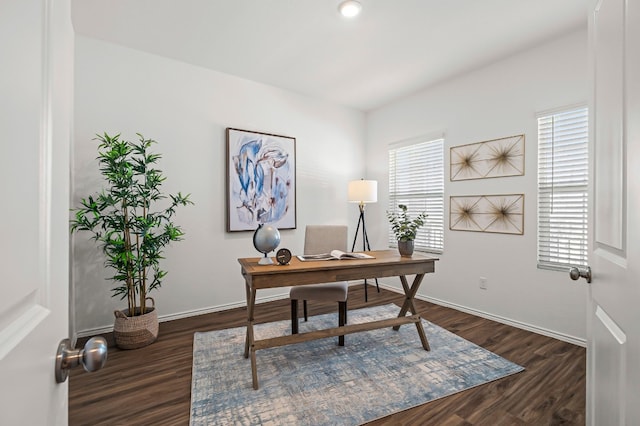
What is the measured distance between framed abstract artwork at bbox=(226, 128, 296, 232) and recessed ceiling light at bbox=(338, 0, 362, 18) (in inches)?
68.9

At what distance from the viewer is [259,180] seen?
148 inches

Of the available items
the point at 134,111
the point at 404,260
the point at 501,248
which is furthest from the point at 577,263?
the point at 134,111

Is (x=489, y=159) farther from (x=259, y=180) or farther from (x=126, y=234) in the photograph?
(x=126, y=234)

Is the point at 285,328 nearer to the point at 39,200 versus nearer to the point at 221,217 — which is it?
the point at 221,217

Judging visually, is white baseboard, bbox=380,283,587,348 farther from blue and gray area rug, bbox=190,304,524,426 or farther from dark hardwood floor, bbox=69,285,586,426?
blue and gray area rug, bbox=190,304,524,426

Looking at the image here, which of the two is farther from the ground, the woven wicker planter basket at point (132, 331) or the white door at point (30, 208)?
the white door at point (30, 208)

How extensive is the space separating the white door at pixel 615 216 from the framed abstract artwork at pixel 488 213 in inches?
84.8

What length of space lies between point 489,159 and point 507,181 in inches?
12.0

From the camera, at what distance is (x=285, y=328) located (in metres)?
2.98

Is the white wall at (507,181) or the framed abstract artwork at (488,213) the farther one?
the framed abstract artwork at (488,213)

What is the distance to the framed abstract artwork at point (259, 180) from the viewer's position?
11.8 ft

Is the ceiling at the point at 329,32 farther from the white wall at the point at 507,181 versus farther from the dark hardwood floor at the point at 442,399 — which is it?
the dark hardwood floor at the point at 442,399

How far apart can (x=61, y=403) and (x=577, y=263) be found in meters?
3.44

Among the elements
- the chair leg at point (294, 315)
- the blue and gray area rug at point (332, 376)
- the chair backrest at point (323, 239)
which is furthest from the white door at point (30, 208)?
the chair backrest at point (323, 239)
